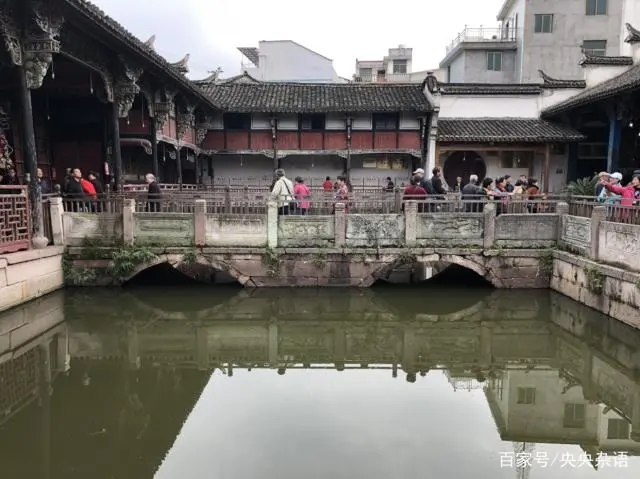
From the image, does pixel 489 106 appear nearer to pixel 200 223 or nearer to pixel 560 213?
pixel 560 213

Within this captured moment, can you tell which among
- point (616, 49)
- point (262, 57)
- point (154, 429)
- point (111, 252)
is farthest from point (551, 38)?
point (154, 429)

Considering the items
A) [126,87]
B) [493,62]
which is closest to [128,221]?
[126,87]

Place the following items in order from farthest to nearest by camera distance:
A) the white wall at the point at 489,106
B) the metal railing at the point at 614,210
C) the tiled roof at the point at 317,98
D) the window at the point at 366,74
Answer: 1. the window at the point at 366,74
2. the white wall at the point at 489,106
3. the tiled roof at the point at 317,98
4. the metal railing at the point at 614,210

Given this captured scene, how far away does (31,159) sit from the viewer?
31.2ft

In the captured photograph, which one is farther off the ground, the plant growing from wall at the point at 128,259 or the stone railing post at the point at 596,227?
the stone railing post at the point at 596,227

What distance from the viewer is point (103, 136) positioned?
1495 centimetres

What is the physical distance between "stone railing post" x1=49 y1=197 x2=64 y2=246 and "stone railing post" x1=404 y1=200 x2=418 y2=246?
6.95 metres

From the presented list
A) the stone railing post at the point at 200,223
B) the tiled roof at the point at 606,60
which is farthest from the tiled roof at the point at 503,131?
the stone railing post at the point at 200,223

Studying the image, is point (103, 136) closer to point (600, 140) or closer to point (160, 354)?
point (160, 354)

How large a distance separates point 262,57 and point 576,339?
3094 cm

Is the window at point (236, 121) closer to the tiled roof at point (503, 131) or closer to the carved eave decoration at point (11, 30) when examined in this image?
the tiled roof at point (503, 131)

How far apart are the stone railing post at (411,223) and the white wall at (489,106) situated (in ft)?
38.2

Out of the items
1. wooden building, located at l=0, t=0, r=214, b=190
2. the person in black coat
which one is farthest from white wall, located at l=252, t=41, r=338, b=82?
the person in black coat

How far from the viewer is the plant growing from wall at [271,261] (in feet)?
35.7
